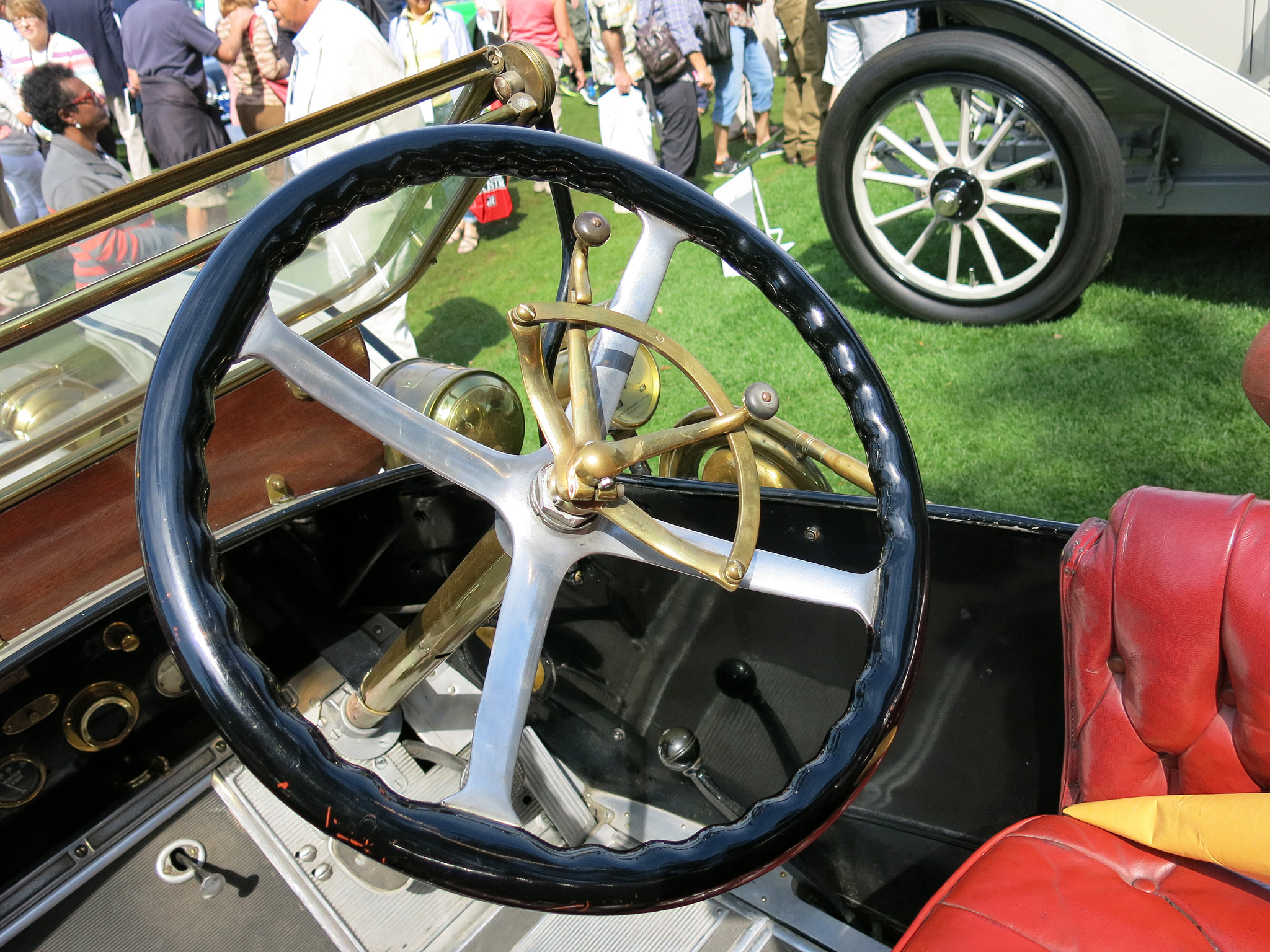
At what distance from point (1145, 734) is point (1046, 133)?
2.39 meters

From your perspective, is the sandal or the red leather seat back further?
the sandal

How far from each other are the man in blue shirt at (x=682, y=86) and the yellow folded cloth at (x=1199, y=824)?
4701 millimetres

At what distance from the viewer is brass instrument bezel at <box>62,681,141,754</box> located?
4.28 ft

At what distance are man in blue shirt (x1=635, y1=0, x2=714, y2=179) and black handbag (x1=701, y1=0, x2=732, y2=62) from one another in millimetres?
75

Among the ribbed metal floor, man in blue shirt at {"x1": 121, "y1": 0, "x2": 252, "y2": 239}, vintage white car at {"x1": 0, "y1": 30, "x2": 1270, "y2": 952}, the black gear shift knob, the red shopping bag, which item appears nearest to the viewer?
vintage white car at {"x1": 0, "y1": 30, "x2": 1270, "y2": 952}

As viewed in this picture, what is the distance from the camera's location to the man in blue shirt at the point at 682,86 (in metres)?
5.29

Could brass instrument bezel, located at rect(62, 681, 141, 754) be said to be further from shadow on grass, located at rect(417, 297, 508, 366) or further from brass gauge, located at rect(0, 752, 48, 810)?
shadow on grass, located at rect(417, 297, 508, 366)

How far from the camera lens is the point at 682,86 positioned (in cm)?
543

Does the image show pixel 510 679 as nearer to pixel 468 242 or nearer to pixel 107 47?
pixel 468 242

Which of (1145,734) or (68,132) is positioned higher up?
(68,132)

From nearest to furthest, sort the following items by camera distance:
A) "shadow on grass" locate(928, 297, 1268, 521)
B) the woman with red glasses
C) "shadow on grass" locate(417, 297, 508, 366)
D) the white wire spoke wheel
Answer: "shadow on grass" locate(928, 297, 1268, 521) → the white wire spoke wheel → the woman with red glasses → "shadow on grass" locate(417, 297, 508, 366)

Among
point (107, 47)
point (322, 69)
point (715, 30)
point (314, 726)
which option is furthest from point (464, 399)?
point (107, 47)

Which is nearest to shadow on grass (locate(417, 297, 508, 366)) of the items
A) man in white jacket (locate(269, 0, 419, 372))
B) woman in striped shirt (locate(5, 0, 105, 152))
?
man in white jacket (locate(269, 0, 419, 372))

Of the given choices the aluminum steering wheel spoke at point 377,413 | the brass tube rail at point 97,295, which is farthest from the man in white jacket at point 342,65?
the aluminum steering wheel spoke at point 377,413
